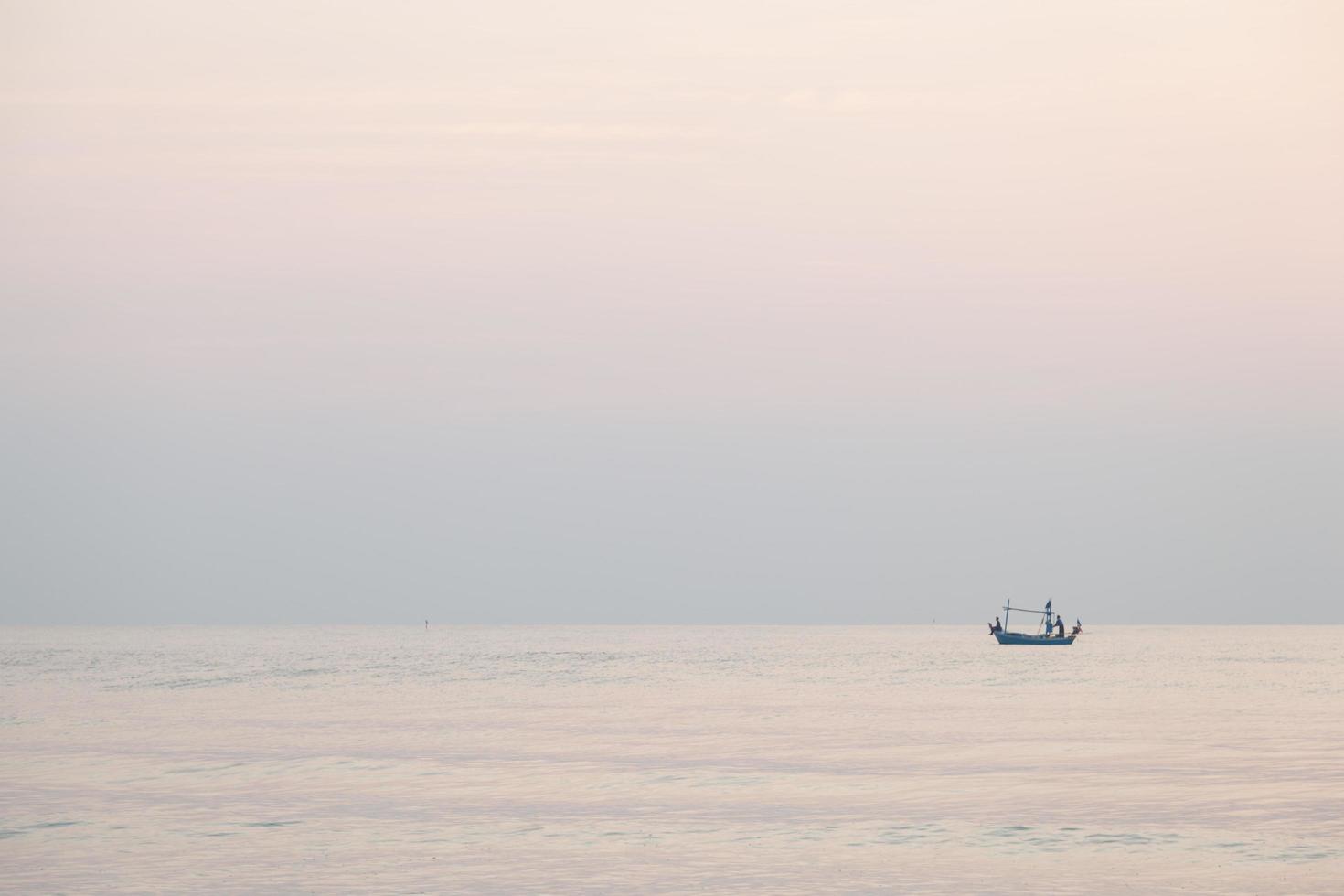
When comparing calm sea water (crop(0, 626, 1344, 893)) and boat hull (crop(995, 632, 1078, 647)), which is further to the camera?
boat hull (crop(995, 632, 1078, 647))

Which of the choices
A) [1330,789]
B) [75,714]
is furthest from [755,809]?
[75,714]

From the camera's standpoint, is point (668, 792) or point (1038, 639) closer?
point (668, 792)

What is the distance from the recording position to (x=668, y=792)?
38.1 metres

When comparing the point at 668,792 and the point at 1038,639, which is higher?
the point at 1038,639

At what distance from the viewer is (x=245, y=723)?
59906 millimetres

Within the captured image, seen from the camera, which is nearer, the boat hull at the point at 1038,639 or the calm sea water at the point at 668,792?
the calm sea water at the point at 668,792

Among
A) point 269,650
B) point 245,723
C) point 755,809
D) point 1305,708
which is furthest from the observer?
point 269,650

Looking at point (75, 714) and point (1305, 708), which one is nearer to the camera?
point (75, 714)

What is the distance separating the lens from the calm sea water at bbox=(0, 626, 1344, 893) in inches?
1077

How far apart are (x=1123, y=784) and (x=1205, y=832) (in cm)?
847

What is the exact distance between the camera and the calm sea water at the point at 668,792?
89.7 ft

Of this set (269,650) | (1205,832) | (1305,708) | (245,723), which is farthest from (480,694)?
(269,650)

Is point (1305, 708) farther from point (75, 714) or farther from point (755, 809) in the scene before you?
point (75, 714)

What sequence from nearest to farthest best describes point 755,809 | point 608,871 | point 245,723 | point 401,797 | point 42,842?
point 608,871, point 42,842, point 755,809, point 401,797, point 245,723
